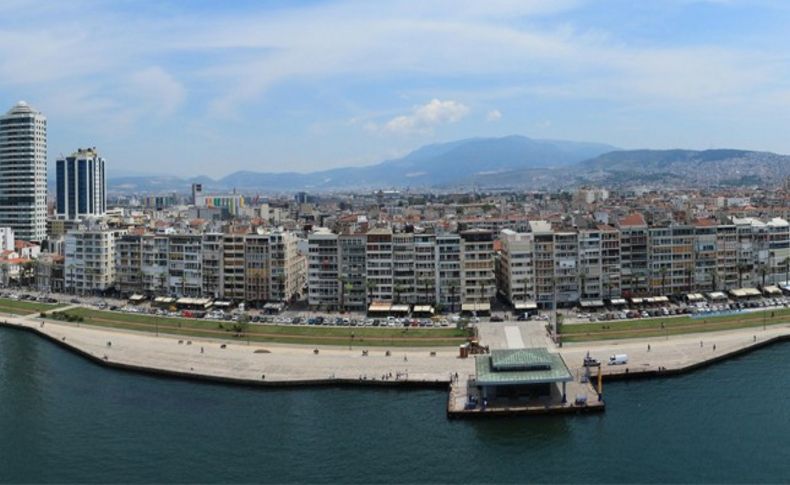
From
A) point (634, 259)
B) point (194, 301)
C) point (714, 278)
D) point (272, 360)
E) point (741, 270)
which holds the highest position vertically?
point (634, 259)

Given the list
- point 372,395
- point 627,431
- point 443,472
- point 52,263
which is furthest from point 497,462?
point 52,263

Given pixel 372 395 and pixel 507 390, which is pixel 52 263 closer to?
pixel 372 395

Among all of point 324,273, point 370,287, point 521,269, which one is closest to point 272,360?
point 370,287

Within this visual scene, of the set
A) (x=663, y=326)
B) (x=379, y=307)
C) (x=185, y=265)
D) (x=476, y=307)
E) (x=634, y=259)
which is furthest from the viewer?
(x=185, y=265)

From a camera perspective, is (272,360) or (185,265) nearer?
(272,360)

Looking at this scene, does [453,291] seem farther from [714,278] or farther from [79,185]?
[79,185]

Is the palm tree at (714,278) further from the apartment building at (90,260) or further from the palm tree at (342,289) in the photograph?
the apartment building at (90,260)

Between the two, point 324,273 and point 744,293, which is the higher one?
point 324,273
